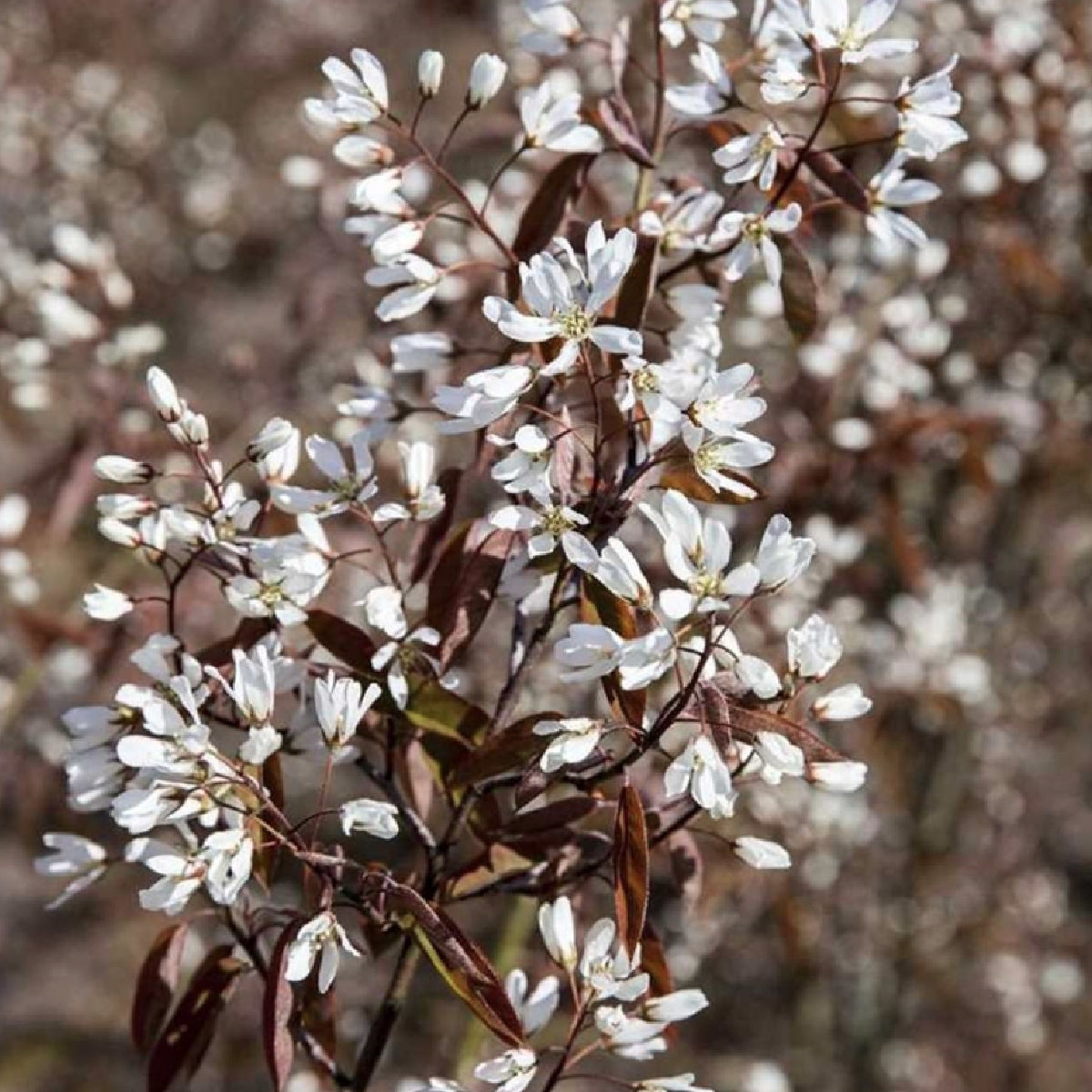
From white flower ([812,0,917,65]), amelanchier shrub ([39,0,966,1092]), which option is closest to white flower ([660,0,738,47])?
amelanchier shrub ([39,0,966,1092])

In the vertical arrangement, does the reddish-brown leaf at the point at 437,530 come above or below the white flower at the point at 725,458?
below

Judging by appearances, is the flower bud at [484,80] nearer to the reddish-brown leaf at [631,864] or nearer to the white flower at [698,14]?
the white flower at [698,14]

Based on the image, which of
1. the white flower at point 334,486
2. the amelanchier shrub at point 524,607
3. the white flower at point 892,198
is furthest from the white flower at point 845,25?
the white flower at point 334,486

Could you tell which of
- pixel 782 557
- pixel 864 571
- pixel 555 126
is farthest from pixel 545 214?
pixel 864 571

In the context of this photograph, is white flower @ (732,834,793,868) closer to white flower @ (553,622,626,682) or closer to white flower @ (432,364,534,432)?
white flower @ (553,622,626,682)

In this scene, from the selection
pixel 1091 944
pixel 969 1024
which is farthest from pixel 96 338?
pixel 1091 944

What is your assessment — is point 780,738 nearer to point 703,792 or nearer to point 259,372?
point 703,792
